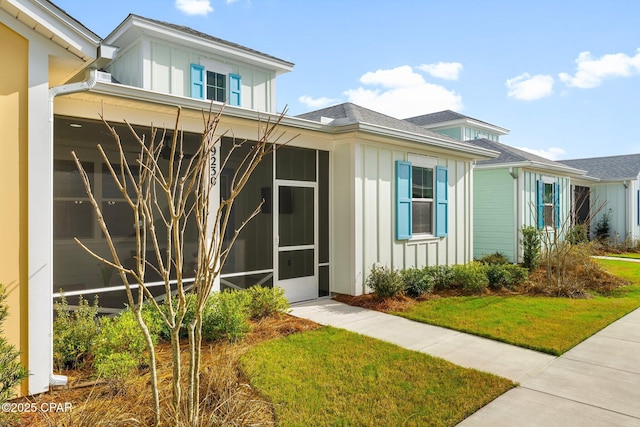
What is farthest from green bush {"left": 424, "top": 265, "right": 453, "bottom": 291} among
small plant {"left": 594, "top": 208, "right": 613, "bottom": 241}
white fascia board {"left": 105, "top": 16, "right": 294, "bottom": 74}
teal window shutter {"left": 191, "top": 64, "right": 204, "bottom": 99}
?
small plant {"left": 594, "top": 208, "right": 613, "bottom": 241}

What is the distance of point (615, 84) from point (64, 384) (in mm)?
16507

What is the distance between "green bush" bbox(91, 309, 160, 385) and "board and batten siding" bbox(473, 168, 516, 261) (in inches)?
417

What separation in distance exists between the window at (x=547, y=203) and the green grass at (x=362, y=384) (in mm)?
9748

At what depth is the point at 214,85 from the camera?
11.7 m

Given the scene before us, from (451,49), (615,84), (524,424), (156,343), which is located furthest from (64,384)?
(615,84)

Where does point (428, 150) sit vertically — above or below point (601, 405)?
above

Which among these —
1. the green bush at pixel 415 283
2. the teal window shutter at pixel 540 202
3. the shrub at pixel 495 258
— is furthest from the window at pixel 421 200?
the teal window shutter at pixel 540 202

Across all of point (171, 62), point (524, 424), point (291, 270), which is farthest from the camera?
point (171, 62)

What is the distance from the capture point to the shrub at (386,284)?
6.88m

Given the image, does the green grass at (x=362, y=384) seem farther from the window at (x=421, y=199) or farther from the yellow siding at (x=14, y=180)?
the window at (x=421, y=199)

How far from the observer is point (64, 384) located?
11.2 ft

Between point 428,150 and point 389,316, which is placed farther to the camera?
point 428,150

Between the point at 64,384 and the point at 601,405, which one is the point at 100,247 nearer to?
the point at 64,384

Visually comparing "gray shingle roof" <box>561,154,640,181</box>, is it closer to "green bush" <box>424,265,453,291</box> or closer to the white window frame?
the white window frame
